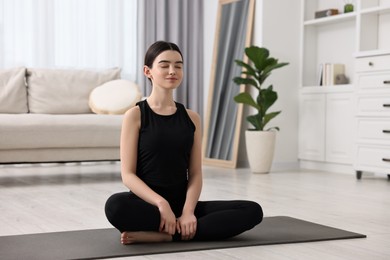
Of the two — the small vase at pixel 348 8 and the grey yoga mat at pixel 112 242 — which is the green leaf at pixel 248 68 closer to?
the small vase at pixel 348 8

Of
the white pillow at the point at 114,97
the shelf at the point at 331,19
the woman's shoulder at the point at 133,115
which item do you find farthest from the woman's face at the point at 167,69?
the shelf at the point at 331,19

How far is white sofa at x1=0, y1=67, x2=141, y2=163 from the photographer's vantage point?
4547mm

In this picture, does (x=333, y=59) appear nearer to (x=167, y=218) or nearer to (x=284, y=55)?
(x=284, y=55)

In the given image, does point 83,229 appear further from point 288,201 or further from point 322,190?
point 322,190

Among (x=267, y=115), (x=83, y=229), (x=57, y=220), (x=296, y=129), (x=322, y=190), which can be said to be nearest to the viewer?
(x=83, y=229)

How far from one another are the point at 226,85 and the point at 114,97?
143 centimetres

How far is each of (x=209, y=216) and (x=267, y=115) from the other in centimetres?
320

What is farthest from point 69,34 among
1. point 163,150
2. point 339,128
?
point 163,150

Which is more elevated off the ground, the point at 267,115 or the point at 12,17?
the point at 12,17

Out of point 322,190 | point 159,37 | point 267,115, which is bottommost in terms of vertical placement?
point 322,190

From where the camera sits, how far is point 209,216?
250cm

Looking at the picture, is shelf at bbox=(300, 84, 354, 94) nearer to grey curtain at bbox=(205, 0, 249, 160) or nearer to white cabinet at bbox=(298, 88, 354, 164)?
white cabinet at bbox=(298, 88, 354, 164)

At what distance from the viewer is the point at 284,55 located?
6.04 metres

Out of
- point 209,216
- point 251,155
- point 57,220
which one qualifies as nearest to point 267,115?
point 251,155
